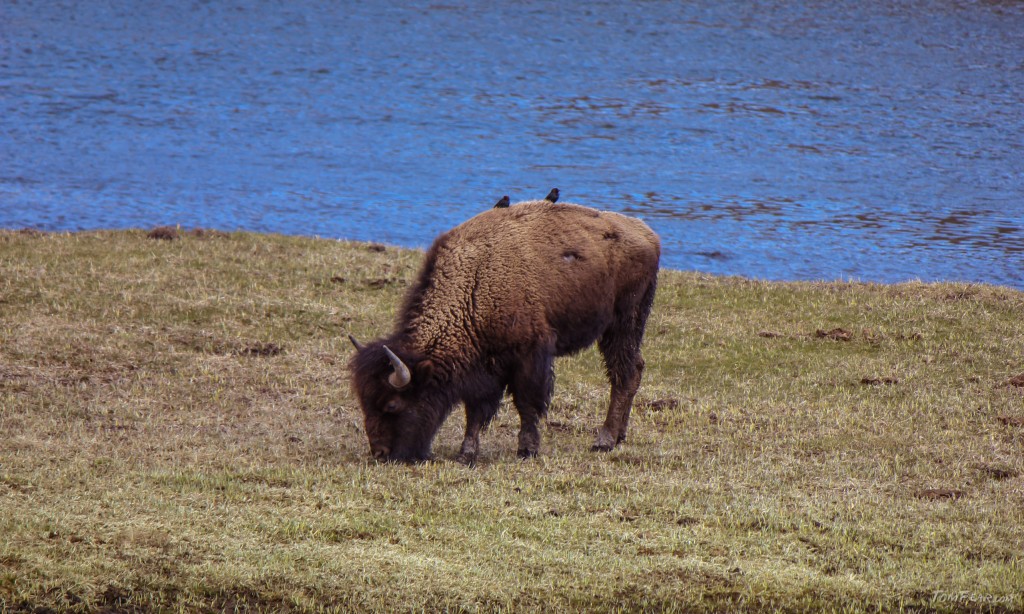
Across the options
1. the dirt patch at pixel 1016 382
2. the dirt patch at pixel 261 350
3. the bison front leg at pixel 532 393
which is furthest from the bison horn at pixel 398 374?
the dirt patch at pixel 1016 382

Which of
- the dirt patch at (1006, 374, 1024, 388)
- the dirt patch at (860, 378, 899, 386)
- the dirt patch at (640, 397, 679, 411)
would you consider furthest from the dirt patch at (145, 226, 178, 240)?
the dirt patch at (1006, 374, 1024, 388)

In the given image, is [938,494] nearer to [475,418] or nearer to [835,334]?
[475,418]

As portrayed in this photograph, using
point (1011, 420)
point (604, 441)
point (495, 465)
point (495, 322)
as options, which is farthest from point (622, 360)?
point (1011, 420)

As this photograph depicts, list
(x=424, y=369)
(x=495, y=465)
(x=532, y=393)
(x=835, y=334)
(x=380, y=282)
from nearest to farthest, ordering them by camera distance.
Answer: (x=424, y=369)
(x=495, y=465)
(x=532, y=393)
(x=835, y=334)
(x=380, y=282)

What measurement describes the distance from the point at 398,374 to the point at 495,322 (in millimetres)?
1171

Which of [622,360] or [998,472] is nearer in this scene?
[998,472]

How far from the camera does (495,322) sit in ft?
36.2

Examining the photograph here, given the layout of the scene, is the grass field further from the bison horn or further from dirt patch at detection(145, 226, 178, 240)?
dirt patch at detection(145, 226, 178, 240)

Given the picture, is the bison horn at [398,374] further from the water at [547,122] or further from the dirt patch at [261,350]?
the water at [547,122]

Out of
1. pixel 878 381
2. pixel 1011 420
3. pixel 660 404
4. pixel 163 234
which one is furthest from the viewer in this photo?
pixel 163 234

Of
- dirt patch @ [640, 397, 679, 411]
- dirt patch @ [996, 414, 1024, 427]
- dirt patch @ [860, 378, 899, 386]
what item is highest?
dirt patch @ [996, 414, 1024, 427]

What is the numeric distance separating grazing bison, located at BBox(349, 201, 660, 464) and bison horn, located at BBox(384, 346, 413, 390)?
0.4 inches

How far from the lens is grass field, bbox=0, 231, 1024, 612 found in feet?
26.4

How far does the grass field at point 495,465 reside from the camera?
8039mm
